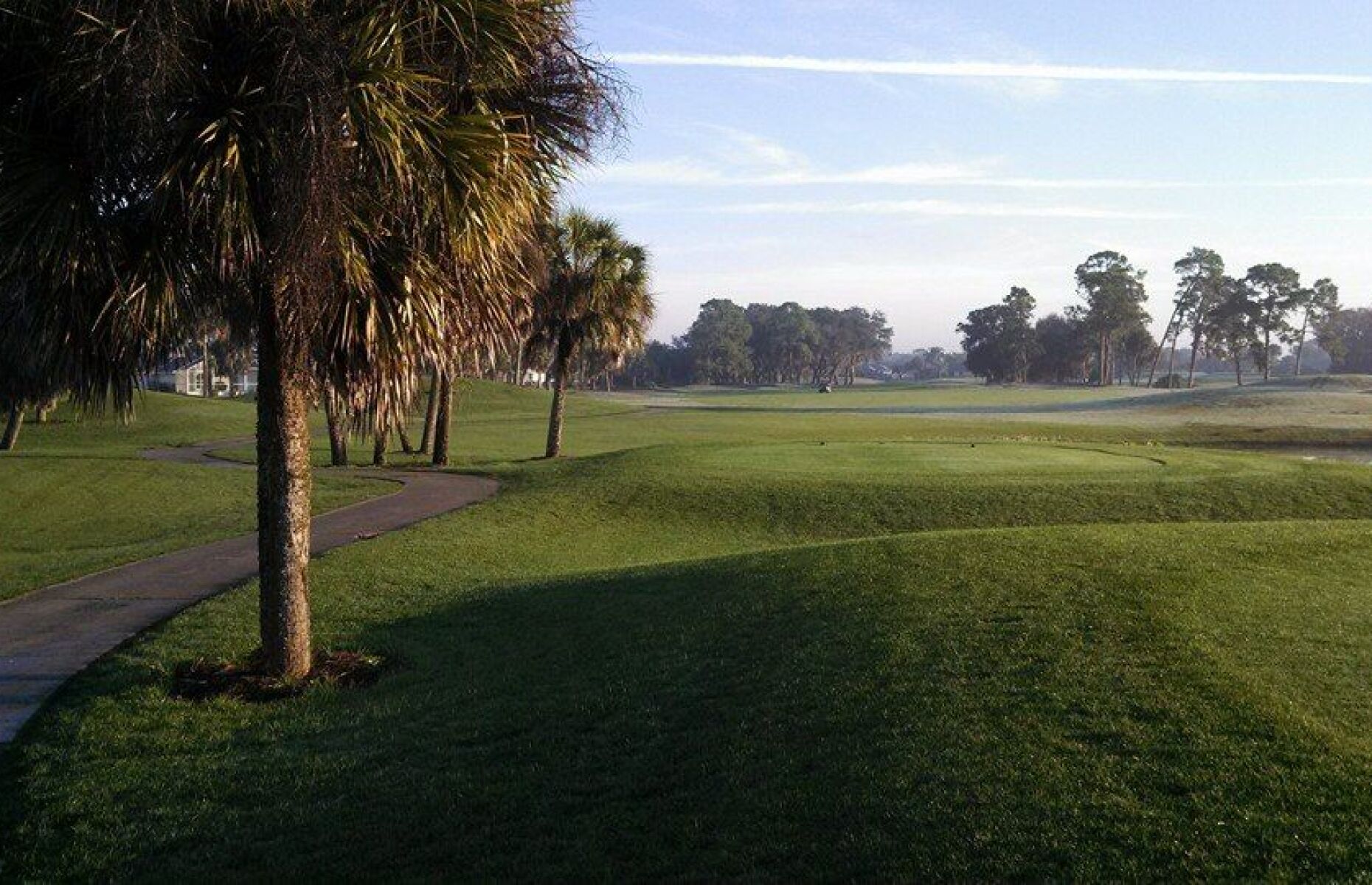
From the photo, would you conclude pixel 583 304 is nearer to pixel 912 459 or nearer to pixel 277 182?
pixel 912 459

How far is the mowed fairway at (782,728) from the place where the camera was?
5.66 meters

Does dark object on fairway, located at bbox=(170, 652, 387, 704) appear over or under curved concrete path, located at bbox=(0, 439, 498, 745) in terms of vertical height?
over

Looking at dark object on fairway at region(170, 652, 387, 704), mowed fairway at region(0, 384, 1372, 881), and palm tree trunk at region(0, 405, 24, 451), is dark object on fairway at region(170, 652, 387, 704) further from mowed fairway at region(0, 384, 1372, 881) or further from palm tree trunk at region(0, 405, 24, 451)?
palm tree trunk at region(0, 405, 24, 451)

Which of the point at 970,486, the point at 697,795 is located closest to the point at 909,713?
the point at 697,795

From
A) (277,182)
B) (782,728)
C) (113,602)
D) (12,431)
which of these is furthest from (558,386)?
(782,728)

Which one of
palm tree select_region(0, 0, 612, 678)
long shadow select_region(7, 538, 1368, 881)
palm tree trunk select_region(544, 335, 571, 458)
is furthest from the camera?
palm tree trunk select_region(544, 335, 571, 458)

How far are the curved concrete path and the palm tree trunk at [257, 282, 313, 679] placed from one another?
2018 millimetres

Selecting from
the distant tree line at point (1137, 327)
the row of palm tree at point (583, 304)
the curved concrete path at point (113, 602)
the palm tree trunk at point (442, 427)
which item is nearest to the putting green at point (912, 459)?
the row of palm tree at point (583, 304)

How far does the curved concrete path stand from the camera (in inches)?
405

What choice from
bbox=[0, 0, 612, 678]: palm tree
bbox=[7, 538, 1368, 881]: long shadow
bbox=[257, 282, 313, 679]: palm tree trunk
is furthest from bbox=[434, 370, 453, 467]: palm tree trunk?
bbox=[0, 0, 612, 678]: palm tree

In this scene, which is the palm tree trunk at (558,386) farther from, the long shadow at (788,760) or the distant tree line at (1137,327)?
the distant tree line at (1137,327)

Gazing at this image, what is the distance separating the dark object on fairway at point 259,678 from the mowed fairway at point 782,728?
212mm

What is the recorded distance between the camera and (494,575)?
16266 millimetres

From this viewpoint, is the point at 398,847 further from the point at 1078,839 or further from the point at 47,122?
the point at 47,122
